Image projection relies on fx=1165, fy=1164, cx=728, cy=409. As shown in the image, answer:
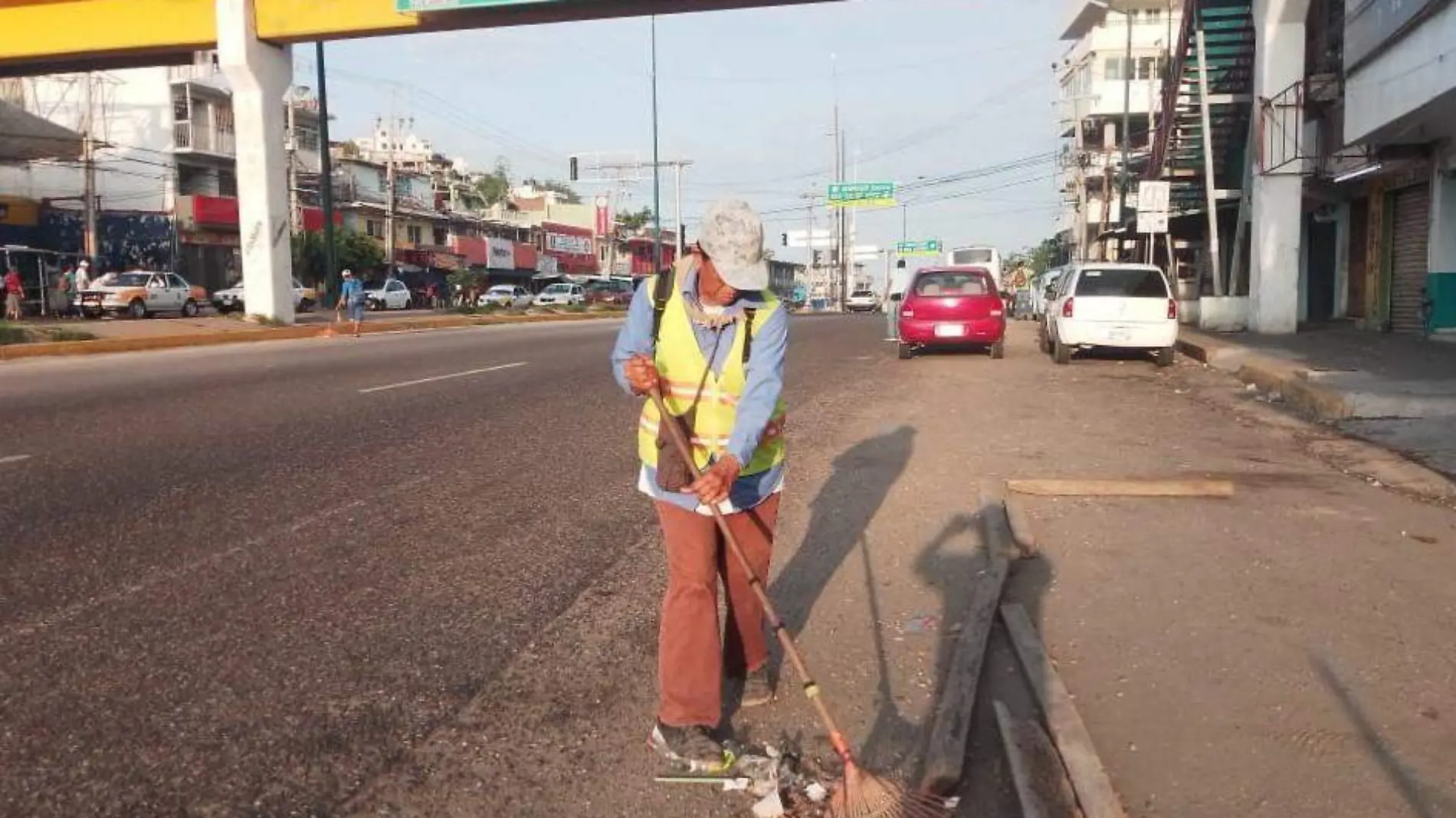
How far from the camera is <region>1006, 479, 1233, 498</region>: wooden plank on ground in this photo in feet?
23.1

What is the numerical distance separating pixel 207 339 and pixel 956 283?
47.3 feet

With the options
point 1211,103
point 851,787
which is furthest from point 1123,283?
point 851,787

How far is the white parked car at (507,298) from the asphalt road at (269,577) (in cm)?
3820

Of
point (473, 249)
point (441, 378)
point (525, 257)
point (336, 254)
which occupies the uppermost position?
point (473, 249)

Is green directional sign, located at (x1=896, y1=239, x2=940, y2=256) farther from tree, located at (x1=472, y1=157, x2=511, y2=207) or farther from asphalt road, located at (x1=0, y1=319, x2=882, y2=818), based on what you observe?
asphalt road, located at (x1=0, y1=319, x2=882, y2=818)

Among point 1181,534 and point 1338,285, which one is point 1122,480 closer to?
point 1181,534

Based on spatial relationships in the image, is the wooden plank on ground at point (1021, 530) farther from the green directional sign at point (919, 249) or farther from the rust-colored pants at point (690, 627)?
the green directional sign at point (919, 249)

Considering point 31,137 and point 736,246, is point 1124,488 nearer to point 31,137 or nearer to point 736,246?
point 736,246

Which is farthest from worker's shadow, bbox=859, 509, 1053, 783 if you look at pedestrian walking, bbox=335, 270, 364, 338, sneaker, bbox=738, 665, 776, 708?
pedestrian walking, bbox=335, 270, 364, 338

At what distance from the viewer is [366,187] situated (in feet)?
192

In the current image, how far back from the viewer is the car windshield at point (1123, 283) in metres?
17.0

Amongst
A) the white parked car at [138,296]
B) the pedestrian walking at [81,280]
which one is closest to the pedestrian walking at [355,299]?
the white parked car at [138,296]

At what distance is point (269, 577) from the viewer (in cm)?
519

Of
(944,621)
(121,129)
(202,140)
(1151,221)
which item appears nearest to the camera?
(944,621)
